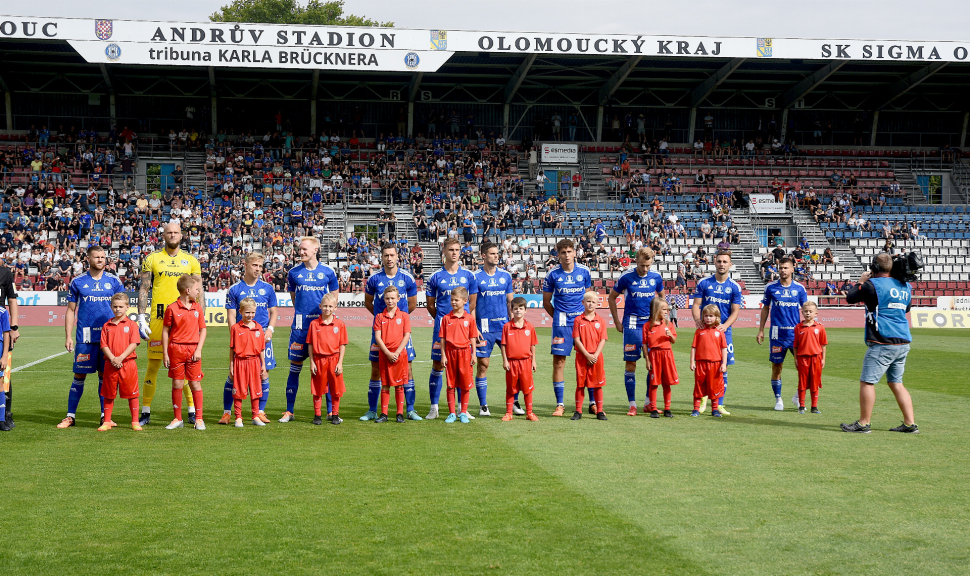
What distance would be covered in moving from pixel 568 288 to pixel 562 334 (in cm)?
57

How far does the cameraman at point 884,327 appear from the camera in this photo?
8375 millimetres

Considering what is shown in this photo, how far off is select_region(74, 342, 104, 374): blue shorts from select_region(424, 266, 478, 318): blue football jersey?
3.64m

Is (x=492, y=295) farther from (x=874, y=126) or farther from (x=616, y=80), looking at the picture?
(x=874, y=126)

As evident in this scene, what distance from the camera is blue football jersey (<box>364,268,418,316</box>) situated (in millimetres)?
9680

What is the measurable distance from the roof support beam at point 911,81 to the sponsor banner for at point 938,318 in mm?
12097

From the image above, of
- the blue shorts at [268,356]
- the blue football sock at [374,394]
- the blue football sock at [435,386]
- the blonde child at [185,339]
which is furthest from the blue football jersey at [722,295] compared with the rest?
the blonde child at [185,339]

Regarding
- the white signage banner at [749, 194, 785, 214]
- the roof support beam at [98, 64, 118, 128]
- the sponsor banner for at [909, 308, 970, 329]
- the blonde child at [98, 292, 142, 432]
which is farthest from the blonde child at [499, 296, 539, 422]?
the roof support beam at [98, 64, 118, 128]

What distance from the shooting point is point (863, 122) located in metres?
42.5

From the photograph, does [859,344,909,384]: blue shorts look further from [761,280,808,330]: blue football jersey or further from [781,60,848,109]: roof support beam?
[781,60,848,109]: roof support beam

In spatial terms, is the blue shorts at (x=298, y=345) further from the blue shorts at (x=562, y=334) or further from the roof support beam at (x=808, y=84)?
the roof support beam at (x=808, y=84)

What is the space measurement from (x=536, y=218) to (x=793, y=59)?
41.7ft

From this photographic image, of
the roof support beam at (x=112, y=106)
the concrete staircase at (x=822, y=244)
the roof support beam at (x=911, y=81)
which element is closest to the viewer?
the concrete staircase at (x=822, y=244)

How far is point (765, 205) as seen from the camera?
3756cm

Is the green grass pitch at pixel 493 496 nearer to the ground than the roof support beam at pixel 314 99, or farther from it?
nearer to the ground
